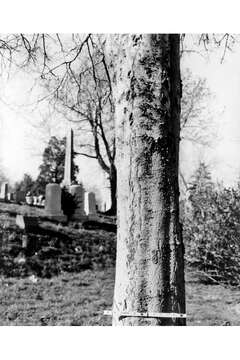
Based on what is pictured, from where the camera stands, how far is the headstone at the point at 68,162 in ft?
8.76

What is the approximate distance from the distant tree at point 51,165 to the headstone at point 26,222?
195 mm

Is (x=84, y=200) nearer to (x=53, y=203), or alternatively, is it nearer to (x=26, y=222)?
(x=53, y=203)

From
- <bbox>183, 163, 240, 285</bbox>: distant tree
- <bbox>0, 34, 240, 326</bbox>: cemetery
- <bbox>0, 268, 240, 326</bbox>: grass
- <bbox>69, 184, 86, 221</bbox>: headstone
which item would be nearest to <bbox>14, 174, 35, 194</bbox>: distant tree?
<bbox>0, 34, 240, 326</bbox>: cemetery

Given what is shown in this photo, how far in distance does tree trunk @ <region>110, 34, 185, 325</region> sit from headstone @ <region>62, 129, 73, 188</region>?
1119 mm

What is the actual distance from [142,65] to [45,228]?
5.03 feet

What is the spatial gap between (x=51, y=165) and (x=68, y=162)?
0.11 metres

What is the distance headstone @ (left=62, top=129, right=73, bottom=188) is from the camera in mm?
2670

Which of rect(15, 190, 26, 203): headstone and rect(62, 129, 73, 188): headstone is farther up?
rect(62, 129, 73, 188): headstone

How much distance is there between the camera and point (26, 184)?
2672mm

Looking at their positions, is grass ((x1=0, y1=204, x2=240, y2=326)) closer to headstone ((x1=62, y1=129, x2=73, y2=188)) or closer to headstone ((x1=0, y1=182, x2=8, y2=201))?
headstone ((x1=0, y1=182, x2=8, y2=201))

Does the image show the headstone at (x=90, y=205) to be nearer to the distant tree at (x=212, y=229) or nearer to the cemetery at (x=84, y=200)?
the cemetery at (x=84, y=200)

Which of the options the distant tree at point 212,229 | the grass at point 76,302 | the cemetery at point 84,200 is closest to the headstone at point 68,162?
the cemetery at point 84,200
